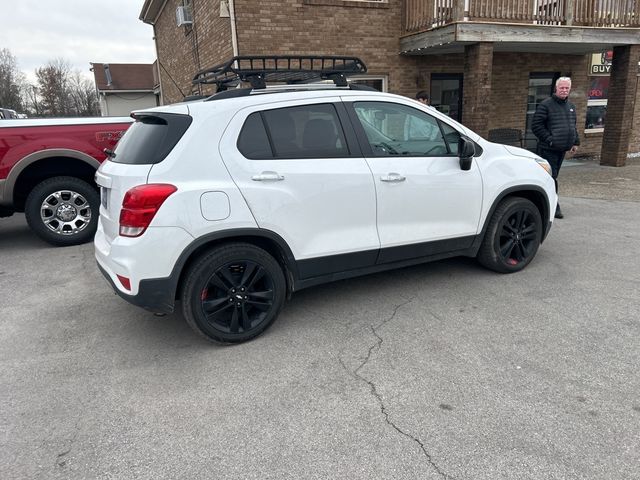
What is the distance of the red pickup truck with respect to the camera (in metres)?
5.86

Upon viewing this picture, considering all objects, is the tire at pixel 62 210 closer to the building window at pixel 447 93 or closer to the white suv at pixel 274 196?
the white suv at pixel 274 196

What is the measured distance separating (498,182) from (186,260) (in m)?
2.88

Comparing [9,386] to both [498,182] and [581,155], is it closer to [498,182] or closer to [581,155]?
[498,182]

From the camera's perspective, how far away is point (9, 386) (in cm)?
307

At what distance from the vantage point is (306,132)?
3.59 m

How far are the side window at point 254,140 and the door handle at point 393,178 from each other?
953 mm

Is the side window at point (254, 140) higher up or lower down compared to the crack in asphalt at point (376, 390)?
higher up

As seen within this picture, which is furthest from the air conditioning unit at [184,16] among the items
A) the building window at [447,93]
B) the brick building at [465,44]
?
the building window at [447,93]

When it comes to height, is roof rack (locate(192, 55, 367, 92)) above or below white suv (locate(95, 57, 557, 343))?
above

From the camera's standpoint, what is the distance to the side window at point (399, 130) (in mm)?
3838

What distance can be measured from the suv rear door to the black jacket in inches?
162

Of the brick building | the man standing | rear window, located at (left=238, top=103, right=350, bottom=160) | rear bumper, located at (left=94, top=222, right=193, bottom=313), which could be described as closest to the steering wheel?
rear window, located at (left=238, top=103, right=350, bottom=160)

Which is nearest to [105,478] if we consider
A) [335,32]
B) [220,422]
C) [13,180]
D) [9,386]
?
[220,422]

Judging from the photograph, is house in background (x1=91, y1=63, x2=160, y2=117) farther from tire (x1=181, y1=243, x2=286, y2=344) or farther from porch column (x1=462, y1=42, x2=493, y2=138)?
tire (x1=181, y1=243, x2=286, y2=344)
